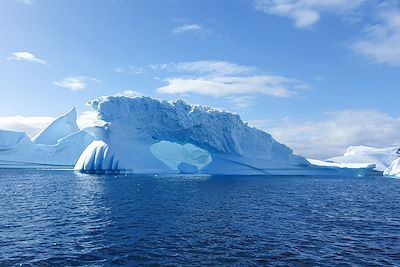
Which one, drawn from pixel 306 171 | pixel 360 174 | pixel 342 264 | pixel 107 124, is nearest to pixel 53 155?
pixel 107 124

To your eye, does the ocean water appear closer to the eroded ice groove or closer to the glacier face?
the eroded ice groove

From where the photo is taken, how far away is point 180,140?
251 ft

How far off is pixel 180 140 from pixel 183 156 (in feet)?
36.7

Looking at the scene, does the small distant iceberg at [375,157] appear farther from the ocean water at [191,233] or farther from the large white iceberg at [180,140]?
the ocean water at [191,233]

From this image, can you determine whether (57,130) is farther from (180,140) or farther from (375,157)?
(375,157)

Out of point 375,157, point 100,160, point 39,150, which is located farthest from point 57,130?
point 375,157

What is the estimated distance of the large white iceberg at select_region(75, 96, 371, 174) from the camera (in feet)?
221

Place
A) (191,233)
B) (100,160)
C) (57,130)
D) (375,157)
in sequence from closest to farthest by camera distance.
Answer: (191,233)
(100,160)
(57,130)
(375,157)

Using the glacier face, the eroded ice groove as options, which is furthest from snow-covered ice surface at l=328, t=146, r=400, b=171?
the eroded ice groove

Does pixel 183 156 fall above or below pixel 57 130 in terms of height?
below

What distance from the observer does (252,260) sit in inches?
546

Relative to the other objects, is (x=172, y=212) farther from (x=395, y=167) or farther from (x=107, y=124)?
(x=395, y=167)

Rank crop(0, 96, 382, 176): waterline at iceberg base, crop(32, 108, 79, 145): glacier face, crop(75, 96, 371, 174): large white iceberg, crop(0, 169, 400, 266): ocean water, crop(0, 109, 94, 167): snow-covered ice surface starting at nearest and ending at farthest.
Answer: crop(0, 169, 400, 266): ocean water, crop(75, 96, 371, 174): large white iceberg, crop(0, 96, 382, 176): waterline at iceberg base, crop(0, 109, 94, 167): snow-covered ice surface, crop(32, 108, 79, 145): glacier face

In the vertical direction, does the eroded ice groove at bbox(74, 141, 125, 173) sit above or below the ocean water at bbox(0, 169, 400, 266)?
above
